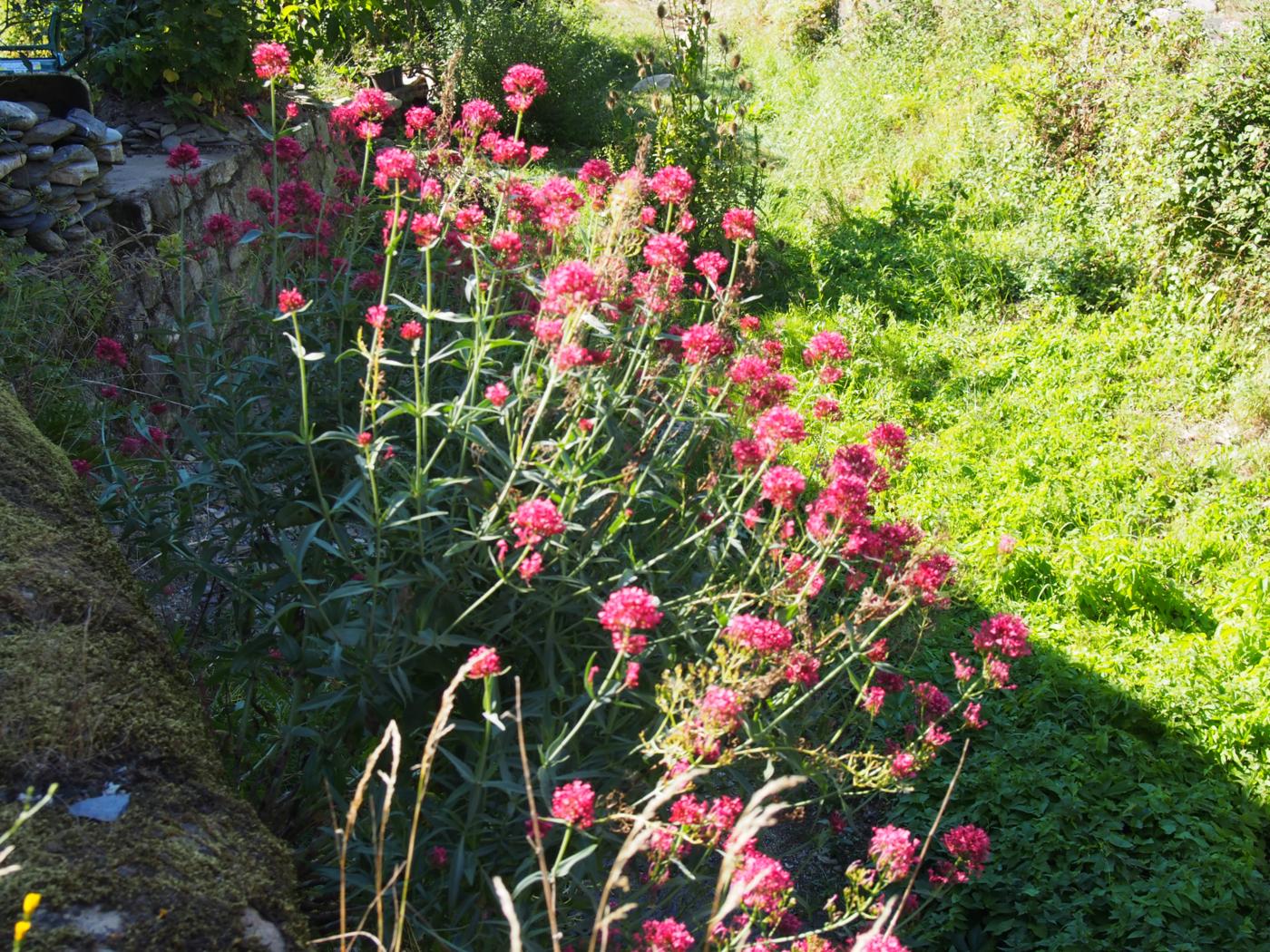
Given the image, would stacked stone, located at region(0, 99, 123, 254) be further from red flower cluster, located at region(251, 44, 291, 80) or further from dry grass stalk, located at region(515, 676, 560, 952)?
dry grass stalk, located at region(515, 676, 560, 952)

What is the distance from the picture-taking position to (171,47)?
6.11 m

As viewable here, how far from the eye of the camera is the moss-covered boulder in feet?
4.99

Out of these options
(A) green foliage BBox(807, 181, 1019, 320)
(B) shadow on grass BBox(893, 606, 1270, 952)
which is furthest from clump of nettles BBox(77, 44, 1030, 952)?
(A) green foliage BBox(807, 181, 1019, 320)

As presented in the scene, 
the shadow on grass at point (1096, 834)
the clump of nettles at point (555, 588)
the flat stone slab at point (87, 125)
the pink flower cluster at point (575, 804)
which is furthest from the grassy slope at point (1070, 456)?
the flat stone slab at point (87, 125)

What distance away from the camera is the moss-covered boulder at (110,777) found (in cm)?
152

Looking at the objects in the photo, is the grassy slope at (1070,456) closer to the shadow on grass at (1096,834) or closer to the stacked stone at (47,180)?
the shadow on grass at (1096,834)

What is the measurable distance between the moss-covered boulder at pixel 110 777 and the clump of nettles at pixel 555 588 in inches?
11.1

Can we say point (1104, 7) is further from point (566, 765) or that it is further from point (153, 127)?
point (566, 765)

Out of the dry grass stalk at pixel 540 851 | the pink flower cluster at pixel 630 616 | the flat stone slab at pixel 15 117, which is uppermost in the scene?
the flat stone slab at pixel 15 117

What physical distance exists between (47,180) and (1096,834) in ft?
16.5

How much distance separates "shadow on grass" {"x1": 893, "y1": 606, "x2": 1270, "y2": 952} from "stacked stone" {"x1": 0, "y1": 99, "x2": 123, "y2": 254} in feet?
14.4

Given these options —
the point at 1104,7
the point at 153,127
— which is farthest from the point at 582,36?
the point at 153,127

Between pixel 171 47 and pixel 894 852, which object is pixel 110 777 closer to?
pixel 894 852

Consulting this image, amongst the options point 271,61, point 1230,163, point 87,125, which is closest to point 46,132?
point 87,125
